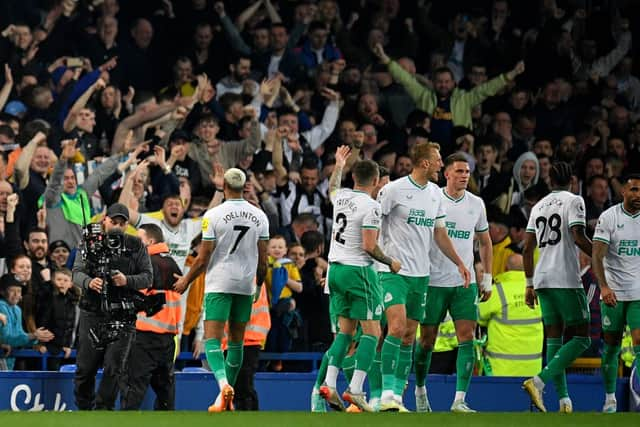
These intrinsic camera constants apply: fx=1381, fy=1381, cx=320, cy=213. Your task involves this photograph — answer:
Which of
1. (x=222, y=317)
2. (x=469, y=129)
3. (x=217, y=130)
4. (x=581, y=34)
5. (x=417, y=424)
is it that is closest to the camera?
(x=417, y=424)

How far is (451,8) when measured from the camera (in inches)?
856

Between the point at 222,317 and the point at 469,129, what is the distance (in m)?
7.76

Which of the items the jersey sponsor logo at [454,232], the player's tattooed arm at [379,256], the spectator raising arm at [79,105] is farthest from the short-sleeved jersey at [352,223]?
the spectator raising arm at [79,105]

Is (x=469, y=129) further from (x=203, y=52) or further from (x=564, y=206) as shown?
(x=564, y=206)

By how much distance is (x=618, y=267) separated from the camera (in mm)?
12906

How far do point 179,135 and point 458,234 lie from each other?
18.0ft

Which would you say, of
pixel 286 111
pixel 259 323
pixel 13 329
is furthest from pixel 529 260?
pixel 286 111

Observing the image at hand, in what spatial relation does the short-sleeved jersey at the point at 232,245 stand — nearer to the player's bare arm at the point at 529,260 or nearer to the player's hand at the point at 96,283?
the player's hand at the point at 96,283

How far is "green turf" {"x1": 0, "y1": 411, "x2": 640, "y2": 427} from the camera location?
1002 cm

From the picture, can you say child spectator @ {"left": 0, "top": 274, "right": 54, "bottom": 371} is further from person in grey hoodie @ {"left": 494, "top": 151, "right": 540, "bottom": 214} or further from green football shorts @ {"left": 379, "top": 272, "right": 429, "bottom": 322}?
person in grey hoodie @ {"left": 494, "top": 151, "right": 540, "bottom": 214}

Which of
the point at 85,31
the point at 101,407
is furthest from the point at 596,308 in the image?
the point at 85,31

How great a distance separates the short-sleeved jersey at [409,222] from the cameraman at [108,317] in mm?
2332

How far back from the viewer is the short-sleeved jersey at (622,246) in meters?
12.8

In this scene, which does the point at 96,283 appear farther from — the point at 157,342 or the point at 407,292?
the point at 407,292
